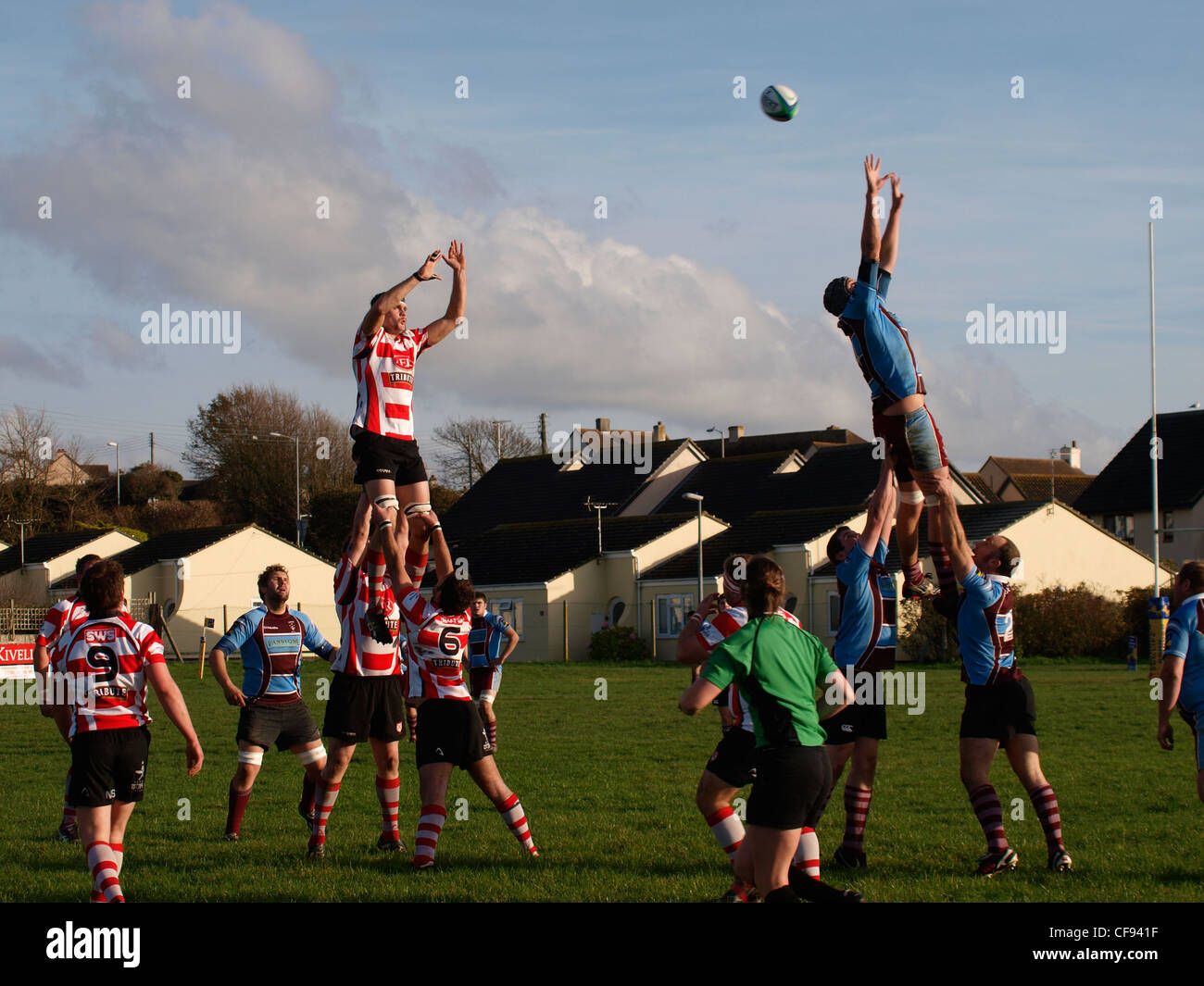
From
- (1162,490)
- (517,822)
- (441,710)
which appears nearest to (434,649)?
(441,710)

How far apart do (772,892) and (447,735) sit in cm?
334

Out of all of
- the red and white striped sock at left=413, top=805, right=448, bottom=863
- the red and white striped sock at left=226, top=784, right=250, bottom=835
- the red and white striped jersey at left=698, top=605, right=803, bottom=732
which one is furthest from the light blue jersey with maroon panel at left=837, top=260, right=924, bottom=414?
the red and white striped sock at left=226, top=784, right=250, bottom=835

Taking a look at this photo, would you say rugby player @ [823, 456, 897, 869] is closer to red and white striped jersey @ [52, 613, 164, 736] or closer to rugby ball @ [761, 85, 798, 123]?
rugby ball @ [761, 85, 798, 123]

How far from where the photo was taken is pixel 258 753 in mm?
10977

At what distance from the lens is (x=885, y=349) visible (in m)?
9.27

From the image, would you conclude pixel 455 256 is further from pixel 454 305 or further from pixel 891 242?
pixel 891 242

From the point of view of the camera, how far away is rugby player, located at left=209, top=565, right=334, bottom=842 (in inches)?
431

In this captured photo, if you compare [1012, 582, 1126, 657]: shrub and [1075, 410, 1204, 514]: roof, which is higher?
[1075, 410, 1204, 514]: roof

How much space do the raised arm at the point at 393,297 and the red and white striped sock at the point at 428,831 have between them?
3.54 m

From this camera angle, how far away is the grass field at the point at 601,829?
29.2ft

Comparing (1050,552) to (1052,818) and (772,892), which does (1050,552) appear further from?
(772,892)

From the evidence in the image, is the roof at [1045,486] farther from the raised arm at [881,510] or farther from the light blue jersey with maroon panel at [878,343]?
the light blue jersey with maroon panel at [878,343]

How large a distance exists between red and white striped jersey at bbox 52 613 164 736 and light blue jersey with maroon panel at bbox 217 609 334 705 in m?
3.04

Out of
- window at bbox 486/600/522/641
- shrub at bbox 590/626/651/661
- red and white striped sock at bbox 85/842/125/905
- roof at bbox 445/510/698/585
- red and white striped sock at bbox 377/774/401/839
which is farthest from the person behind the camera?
roof at bbox 445/510/698/585
